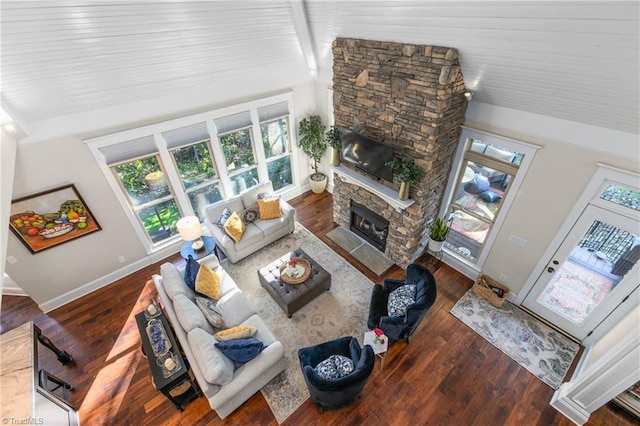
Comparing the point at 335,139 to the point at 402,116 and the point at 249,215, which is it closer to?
the point at 402,116

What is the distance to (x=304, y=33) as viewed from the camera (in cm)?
460

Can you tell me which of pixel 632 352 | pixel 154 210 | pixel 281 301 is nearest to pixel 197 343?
pixel 281 301

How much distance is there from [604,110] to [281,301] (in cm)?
451

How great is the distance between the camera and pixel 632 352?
2.75 m

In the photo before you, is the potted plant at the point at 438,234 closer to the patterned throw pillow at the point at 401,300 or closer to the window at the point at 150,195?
the patterned throw pillow at the point at 401,300

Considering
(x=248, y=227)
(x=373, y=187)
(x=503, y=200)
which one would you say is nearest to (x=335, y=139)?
(x=373, y=187)

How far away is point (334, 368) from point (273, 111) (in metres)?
4.88

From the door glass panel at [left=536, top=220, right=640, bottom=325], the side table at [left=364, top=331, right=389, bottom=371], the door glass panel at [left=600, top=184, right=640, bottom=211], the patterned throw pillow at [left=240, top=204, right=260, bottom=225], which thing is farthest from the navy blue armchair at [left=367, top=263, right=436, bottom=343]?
the patterned throw pillow at [left=240, top=204, right=260, bottom=225]

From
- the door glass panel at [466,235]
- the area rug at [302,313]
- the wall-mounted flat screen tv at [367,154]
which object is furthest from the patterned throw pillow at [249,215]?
the door glass panel at [466,235]

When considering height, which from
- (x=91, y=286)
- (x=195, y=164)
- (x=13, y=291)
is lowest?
(x=13, y=291)

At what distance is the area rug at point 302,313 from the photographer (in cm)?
373

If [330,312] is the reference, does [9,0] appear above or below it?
above

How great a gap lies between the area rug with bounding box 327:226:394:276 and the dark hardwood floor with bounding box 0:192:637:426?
1.16 meters

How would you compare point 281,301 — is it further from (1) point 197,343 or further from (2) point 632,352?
(2) point 632,352
